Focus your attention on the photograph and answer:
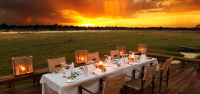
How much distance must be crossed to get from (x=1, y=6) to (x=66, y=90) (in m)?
9.68

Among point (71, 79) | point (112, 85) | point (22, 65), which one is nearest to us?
point (112, 85)

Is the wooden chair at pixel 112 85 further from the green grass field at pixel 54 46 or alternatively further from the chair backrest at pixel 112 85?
the green grass field at pixel 54 46

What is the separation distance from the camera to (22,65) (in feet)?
11.5

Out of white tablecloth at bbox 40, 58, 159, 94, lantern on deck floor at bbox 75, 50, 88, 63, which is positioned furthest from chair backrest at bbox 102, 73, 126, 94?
lantern on deck floor at bbox 75, 50, 88, 63

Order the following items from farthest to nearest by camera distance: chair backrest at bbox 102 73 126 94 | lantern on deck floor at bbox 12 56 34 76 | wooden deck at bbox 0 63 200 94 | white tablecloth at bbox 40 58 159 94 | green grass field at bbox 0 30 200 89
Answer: green grass field at bbox 0 30 200 89 → wooden deck at bbox 0 63 200 94 → lantern on deck floor at bbox 12 56 34 76 → white tablecloth at bbox 40 58 159 94 → chair backrest at bbox 102 73 126 94

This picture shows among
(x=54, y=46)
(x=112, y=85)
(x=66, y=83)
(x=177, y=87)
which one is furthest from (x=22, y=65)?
(x=54, y=46)

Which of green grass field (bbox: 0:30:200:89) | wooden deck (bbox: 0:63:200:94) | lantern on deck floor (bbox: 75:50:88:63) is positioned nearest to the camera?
wooden deck (bbox: 0:63:200:94)

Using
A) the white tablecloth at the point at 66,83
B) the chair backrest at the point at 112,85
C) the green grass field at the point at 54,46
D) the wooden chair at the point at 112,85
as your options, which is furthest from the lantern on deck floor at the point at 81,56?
the green grass field at the point at 54,46

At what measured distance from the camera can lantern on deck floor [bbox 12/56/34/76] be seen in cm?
337

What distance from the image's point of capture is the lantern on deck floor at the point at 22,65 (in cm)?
337

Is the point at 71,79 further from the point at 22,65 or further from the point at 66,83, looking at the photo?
the point at 22,65

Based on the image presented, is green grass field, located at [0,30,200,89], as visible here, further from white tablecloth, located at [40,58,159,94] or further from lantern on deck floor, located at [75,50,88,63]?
white tablecloth, located at [40,58,159,94]

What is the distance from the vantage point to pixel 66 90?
Result: 2426mm

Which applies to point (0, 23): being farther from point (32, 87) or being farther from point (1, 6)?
point (32, 87)
